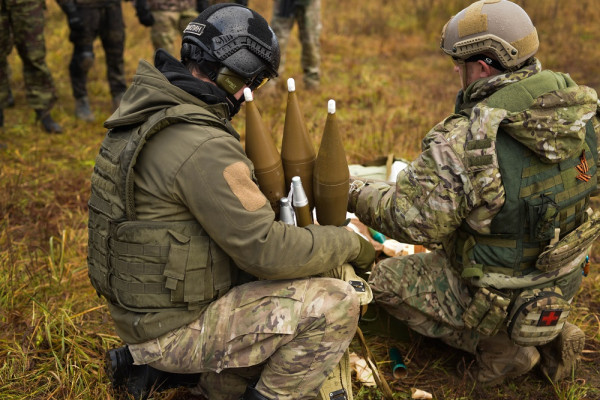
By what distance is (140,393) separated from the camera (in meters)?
2.85

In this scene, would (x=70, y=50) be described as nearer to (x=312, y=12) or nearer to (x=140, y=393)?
(x=312, y=12)

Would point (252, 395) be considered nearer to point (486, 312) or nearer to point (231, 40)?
point (486, 312)

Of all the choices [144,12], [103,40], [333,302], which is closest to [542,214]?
[333,302]

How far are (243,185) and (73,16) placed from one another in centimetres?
512

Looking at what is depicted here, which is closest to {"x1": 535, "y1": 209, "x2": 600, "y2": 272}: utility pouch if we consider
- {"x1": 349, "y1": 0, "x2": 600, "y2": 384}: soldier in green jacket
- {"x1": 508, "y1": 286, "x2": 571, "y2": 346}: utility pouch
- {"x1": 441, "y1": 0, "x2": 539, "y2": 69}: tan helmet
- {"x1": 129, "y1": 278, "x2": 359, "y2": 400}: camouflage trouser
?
{"x1": 349, "y1": 0, "x2": 600, "y2": 384}: soldier in green jacket

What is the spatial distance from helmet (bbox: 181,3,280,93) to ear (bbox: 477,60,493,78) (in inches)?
40.1

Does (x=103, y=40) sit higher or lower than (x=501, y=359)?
higher

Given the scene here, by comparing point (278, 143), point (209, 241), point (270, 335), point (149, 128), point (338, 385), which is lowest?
point (278, 143)

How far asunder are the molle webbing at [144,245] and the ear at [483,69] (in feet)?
4.32

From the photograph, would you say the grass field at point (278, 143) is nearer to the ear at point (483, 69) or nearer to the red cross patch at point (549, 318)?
the red cross patch at point (549, 318)

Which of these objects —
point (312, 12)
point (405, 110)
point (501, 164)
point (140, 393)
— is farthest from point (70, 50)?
point (501, 164)

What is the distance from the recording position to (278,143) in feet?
19.4

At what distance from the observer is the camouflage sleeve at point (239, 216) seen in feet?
7.30

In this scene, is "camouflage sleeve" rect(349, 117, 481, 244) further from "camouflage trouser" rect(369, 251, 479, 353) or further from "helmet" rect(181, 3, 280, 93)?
"helmet" rect(181, 3, 280, 93)
